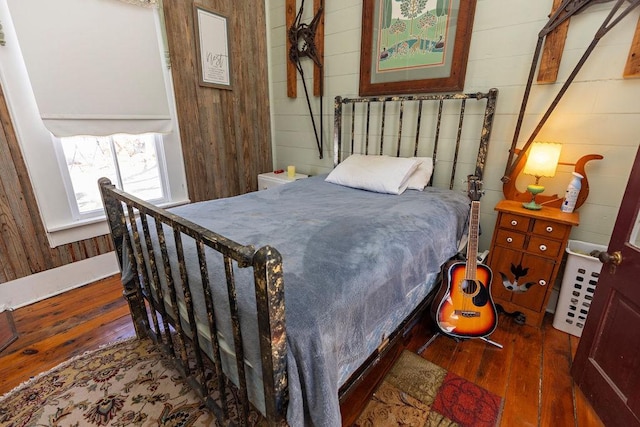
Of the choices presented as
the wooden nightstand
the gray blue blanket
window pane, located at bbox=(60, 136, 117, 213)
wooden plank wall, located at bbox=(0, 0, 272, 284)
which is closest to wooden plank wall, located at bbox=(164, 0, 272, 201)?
wooden plank wall, located at bbox=(0, 0, 272, 284)

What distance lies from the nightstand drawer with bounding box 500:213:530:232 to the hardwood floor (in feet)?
2.13

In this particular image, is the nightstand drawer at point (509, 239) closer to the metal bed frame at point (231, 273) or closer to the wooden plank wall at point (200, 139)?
the metal bed frame at point (231, 273)

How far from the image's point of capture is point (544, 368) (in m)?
1.52

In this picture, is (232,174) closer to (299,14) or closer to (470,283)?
(299,14)

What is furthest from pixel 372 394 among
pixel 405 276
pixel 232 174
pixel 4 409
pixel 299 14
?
pixel 299 14

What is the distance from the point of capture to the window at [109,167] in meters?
2.10

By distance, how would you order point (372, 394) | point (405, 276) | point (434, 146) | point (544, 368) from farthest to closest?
point (434, 146)
point (544, 368)
point (372, 394)
point (405, 276)

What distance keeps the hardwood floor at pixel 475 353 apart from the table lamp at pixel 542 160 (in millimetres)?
834

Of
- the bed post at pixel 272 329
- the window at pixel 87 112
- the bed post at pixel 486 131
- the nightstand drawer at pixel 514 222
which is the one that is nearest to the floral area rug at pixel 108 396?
the bed post at pixel 272 329

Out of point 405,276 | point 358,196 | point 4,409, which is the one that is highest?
point 358,196

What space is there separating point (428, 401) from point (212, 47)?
3085 millimetres

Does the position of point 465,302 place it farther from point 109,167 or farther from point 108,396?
point 109,167

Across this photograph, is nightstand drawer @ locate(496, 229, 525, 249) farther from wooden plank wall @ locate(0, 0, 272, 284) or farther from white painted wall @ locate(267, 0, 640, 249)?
wooden plank wall @ locate(0, 0, 272, 284)

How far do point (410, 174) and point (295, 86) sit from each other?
163cm
